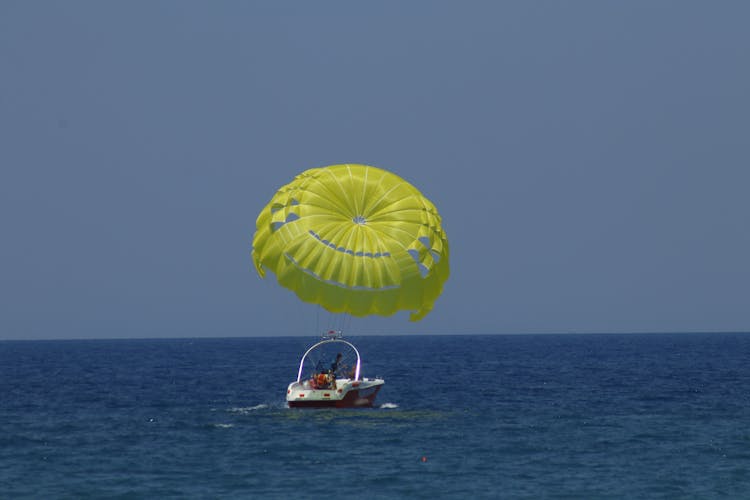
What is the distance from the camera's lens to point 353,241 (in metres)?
49.2

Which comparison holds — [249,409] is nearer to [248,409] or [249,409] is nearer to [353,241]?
[248,409]

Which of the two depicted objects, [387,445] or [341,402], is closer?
[387,445]

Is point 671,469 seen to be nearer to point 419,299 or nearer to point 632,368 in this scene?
point 419,299

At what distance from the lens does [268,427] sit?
50.8 m

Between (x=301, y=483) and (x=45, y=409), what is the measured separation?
98.9 feet

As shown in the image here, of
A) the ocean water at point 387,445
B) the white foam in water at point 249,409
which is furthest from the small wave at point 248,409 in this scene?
the ocean water at point 387,445

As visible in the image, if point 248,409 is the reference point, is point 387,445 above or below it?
below

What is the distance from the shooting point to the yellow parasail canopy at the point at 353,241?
49.1 m

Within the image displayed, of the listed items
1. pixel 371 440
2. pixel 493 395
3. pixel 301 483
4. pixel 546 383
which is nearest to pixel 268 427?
pixel 371 440

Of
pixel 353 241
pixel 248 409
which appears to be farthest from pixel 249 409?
pixel 353 241

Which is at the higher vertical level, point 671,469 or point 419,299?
point 419,299

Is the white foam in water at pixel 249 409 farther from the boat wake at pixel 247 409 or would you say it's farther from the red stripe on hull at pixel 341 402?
the red stripe on hull at pixel 341 402

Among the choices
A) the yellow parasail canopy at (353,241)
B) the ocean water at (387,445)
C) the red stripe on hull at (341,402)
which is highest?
the yellow parasail canopy at (353,241)

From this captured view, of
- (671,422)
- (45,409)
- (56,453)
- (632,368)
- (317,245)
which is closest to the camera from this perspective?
(56,453)
